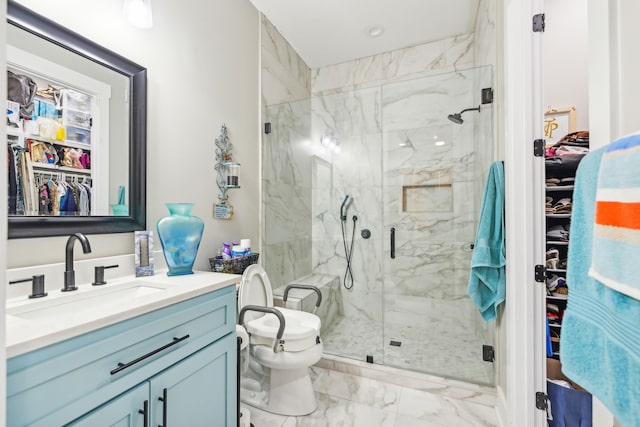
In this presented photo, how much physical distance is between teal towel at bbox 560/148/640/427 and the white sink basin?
3.86ft

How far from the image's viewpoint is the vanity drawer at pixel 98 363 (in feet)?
2.12

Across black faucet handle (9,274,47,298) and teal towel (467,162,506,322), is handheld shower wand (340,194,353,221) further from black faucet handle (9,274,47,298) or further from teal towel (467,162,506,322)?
black faucet handle (9,274,47,298)

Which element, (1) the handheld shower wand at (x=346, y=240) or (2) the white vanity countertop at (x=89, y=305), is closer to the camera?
(2) the white vanity countertop at (x=89, y=305)

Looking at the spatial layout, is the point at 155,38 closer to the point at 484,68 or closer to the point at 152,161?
the point at 152,161

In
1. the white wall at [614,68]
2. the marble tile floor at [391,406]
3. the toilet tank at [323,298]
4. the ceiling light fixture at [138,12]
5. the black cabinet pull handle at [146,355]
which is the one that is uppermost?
the ceiling light fixture at [138,12]

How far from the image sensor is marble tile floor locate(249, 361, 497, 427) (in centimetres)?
162

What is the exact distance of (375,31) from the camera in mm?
2584

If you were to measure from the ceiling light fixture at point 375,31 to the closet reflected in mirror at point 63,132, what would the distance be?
84.1 inches

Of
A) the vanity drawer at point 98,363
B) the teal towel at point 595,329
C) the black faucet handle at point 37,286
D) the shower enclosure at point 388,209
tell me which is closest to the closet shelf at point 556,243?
the shower enclosure at point 388,209

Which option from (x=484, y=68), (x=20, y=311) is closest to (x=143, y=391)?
(x=20, y=311)

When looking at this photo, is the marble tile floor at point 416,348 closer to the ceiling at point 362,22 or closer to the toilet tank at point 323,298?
the toilet tank at point 323,298

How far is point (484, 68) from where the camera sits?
2029mm

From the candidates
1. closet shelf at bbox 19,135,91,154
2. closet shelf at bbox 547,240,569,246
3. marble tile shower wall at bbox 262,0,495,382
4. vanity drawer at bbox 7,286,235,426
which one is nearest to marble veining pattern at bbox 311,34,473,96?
marble tile shower wall at bbox 262,0,495,382

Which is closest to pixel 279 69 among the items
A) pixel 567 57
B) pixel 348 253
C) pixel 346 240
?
pixel 346 240
